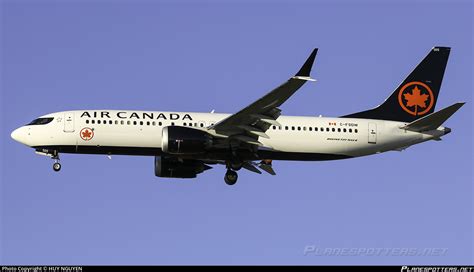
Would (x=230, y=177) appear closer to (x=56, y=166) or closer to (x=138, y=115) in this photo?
(x=138, y=115)

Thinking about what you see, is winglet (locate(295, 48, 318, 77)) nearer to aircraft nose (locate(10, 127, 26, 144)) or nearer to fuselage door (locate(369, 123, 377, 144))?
fuselage door (locate(369, 123, 377, 144))

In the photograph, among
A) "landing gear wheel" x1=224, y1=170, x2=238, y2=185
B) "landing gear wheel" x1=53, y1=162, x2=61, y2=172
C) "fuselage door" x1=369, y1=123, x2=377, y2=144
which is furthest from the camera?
"fuselage door" x1=369, y1=123, x2=377, y2=144

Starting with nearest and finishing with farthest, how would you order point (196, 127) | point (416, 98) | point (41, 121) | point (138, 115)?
point (138, 115), point (196, 127), point (41, 121), point (416, 98)

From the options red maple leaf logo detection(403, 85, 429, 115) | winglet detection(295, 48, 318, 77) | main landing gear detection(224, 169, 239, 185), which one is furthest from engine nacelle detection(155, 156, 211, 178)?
red maple leaf logo detection(403, 85, 429, 115)

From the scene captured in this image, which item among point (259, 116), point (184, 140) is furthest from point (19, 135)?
point (259, 116)

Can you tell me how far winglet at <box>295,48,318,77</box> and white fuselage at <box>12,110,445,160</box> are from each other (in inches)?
336

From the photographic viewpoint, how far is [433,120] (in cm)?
6241

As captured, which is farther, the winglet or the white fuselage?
the white fuselage

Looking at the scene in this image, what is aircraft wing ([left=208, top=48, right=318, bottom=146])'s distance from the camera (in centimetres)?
5590

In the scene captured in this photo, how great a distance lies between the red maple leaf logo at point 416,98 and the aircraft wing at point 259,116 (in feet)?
34.3

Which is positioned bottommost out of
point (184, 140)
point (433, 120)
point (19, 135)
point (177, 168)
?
point (177, 168)

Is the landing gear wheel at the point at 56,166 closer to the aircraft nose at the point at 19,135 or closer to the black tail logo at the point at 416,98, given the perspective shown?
the aircraft nose at the point at 19,135

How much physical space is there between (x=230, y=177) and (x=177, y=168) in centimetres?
372

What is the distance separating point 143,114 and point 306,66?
12.1m
